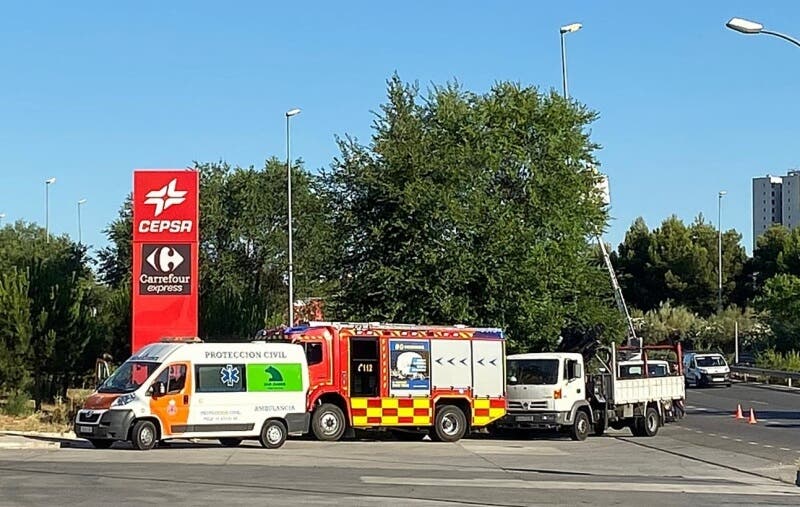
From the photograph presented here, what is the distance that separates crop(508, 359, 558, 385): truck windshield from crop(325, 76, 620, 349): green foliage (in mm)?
4762

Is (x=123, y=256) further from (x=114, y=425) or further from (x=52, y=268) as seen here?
(x=114, y=425)

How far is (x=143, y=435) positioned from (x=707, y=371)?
42.1m

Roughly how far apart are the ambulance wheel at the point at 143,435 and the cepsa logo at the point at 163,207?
7184 millimetres

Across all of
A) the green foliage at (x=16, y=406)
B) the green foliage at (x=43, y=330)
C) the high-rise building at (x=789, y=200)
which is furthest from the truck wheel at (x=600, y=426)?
Answer: the high-rise building at (x=789, y=200)

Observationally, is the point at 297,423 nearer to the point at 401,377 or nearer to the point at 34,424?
the point at 401,377

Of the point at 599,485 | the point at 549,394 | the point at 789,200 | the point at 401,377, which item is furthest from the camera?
the point at 789,200

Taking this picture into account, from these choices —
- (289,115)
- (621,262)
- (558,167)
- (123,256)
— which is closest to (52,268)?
(289,115)

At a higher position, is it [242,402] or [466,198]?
[466,198]

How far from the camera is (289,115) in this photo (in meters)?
46.1

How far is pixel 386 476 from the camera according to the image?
64.3ft

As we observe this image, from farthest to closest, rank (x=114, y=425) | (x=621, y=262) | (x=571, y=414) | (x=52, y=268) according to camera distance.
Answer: (x=621, y=262), (x=52, y=268), (x=571, y=414), (x=114, y=425)

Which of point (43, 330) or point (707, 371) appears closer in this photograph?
point (43, 330)

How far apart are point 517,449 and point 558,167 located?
13.7 m

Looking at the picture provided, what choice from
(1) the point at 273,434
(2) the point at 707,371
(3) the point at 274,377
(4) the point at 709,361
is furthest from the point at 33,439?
(4) the point at 709,361
